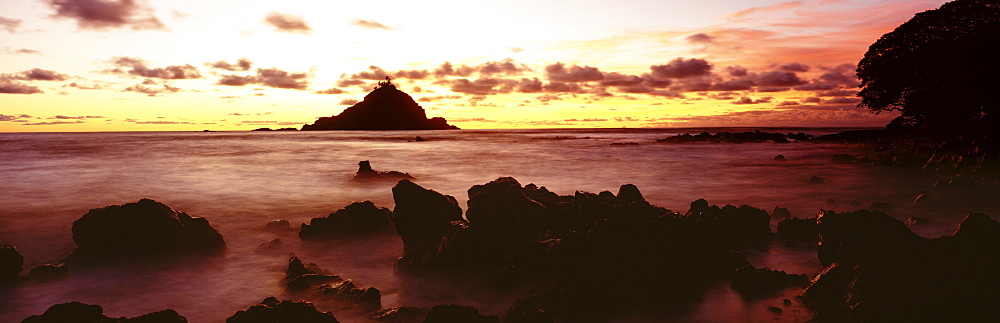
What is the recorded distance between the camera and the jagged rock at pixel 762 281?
5906 mm

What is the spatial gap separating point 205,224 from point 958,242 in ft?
30.5

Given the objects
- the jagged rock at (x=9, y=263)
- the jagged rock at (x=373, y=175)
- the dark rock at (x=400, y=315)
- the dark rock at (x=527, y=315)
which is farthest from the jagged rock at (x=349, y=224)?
the jagged rock at (x=373, y=175)

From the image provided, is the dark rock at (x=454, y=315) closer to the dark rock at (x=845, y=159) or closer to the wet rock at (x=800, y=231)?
the wet rock at (x=800, y=231)

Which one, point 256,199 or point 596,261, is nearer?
point 596,261

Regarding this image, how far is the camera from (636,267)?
5.87 m

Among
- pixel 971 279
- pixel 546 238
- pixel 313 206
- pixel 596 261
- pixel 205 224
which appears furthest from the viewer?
pixel 313 206

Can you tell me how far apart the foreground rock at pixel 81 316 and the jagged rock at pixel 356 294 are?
5.66 ft

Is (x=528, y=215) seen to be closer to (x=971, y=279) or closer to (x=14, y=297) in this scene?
(x=971, y=279)

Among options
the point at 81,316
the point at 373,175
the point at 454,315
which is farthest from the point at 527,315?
the point at 373,175

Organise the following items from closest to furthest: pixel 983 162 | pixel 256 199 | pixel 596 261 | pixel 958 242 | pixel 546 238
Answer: pixel 958 242
pixel 596 261
pixel 546 238
pixel 256 199
pixel 983 162

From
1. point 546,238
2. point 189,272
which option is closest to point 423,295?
point 546,238

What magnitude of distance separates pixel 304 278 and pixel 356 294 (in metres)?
0.93

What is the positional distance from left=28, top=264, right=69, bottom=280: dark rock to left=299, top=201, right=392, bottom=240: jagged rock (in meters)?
3.12

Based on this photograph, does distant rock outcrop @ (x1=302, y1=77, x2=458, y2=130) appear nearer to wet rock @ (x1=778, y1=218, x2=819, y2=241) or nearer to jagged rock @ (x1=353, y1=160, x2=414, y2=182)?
jagged rock @ (x1=353, y1=160, x2=414, y2=182)
